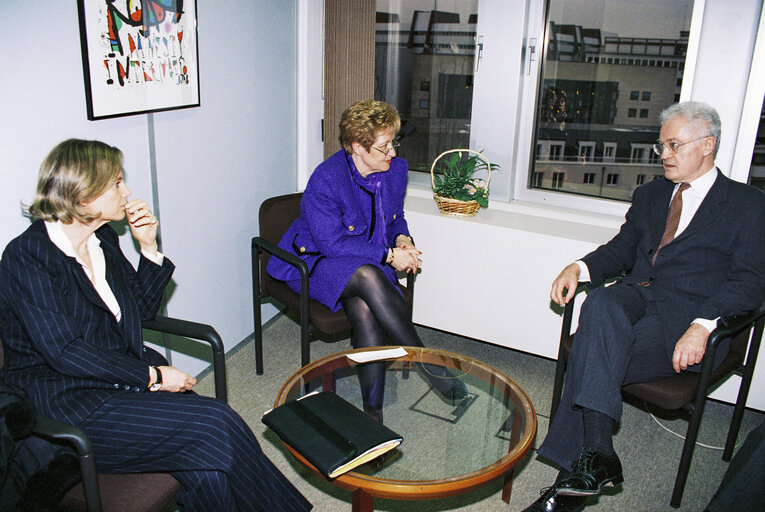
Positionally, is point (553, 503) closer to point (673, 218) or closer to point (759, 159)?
point (673, 218)

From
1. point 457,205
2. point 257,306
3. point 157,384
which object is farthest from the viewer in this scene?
point 457,205

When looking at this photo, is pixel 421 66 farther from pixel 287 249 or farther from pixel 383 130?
pixel 287 249

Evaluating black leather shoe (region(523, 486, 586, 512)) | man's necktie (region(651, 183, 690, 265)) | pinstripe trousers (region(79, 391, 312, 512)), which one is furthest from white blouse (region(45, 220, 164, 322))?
man's necktie (region(651, 183, 690, 265))

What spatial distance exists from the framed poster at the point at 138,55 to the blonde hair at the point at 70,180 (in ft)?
1.34

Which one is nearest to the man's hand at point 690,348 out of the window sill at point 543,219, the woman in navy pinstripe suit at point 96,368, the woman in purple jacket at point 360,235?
the window sill at point 543,219

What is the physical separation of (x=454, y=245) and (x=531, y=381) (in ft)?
2.44

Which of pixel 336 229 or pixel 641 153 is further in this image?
pixel 641 153

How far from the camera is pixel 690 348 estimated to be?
203 cm

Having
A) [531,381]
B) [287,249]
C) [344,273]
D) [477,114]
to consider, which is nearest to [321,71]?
[477,114]

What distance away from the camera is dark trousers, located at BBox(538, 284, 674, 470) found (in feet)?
6.77

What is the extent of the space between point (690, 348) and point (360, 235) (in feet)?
4.41

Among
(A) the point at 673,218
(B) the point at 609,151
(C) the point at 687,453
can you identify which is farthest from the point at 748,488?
(B) the point at 609,151

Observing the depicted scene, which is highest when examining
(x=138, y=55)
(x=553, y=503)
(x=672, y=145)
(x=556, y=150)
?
(x=138, y=55)

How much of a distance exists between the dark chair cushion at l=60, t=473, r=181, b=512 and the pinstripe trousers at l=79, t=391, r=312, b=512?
0.03 metres
